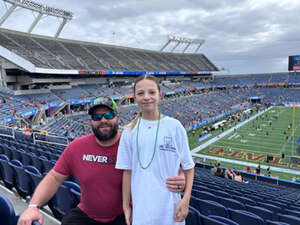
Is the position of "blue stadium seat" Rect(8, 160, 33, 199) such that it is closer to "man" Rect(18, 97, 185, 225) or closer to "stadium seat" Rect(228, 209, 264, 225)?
"man" Rect(18, 97, 185, 225)

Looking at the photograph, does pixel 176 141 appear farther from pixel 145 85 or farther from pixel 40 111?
pixel 40 111

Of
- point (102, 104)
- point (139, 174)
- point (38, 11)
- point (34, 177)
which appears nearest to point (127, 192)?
point (139, 174)

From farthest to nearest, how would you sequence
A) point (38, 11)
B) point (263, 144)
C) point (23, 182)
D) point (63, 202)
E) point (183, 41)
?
point (183, 41), point (38, 11), point (263, 144), point (23, 182), point (63, 202)

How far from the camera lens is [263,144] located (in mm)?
25891

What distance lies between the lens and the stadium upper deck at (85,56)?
3050 cm

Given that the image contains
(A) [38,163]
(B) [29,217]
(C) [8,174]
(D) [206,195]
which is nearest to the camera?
(B) [29,217]

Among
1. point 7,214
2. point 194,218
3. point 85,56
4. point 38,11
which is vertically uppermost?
point 38,11

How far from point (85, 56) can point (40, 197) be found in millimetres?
41524

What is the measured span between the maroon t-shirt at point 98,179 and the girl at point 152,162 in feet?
0.87

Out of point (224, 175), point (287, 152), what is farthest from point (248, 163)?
point (224, 175)

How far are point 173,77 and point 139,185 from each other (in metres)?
58.6

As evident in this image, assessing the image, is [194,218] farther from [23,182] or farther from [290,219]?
[23,182]

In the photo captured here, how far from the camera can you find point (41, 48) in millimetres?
34438

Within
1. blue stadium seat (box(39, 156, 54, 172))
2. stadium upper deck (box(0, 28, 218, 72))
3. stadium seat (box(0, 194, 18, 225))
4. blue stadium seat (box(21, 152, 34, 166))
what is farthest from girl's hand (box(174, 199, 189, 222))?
stadium upper deck (box(0, 28, 218, 72))
